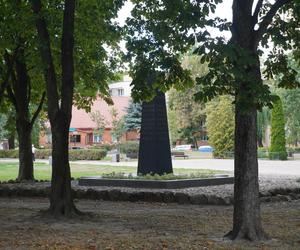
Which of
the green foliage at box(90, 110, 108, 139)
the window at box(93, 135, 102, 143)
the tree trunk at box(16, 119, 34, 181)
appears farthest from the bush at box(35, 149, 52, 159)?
the tree trunk at box(16, 119, 34, 181)

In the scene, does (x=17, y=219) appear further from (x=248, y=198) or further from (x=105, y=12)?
(x=105, y=12)

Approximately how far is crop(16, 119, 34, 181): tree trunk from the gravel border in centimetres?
319

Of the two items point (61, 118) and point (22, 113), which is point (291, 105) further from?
point (61, 118)

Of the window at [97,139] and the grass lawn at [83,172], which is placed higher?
the window at [97,139]

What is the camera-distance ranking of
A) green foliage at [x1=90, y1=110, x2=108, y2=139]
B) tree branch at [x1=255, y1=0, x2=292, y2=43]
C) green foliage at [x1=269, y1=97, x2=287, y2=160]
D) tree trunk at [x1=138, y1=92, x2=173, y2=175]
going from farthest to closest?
green foliage at [x1=90, y1=110, x2=108, y2=139] < green foliage at [x1=269, y1=97, x2=287, y2=160] < tree trunk at [x1=138, y1=92, x2=173, y2=175] < tree branch at [x1=255, y1=0, x2=292, y2=43]

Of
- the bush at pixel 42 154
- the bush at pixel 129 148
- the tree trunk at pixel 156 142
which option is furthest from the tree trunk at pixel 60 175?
the bush at pixel 42 154

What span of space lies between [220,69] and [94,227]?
4349 millimetres

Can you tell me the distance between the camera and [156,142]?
19.5 meters

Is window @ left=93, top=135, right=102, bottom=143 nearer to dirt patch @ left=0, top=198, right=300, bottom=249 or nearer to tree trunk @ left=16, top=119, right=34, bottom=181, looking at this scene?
tree trunk @ left=16, top=119, right=34, bottom=181

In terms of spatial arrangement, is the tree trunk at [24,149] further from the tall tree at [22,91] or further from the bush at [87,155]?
the bush at [87,155]

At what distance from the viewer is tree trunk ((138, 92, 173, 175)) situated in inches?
768

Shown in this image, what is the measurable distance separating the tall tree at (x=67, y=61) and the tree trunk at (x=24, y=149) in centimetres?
272

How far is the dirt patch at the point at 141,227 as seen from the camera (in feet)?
28.5

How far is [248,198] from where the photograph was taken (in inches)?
346
